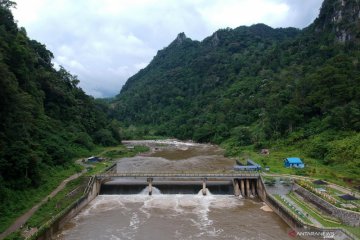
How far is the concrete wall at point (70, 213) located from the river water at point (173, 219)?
2.25ft

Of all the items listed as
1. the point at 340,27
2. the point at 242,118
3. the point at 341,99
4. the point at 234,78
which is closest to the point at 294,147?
the point at 341,99

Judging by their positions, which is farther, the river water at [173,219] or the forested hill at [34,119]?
the forested hill at [34,119]

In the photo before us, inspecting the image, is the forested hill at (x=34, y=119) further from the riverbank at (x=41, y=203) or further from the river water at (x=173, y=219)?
the river water at (x=173, y=219)

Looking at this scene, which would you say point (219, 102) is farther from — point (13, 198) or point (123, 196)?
point (13, 198)

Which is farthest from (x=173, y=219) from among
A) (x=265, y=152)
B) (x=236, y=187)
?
(x=265, y=152)

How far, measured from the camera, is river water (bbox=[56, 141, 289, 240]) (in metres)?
39.6

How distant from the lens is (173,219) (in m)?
45.0

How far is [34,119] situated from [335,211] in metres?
56.0

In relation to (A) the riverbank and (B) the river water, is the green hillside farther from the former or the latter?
(B) the river water

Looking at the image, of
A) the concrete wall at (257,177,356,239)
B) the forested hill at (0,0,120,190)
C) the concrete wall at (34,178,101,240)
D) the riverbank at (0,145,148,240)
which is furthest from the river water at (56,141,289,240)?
the forested hill at (0,0,120,190)

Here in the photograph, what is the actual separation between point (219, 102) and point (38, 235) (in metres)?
140

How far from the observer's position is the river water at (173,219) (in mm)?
39625

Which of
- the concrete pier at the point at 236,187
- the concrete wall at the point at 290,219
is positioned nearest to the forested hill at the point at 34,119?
the concrete pier at the point at 236,187

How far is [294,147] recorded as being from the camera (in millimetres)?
80625
